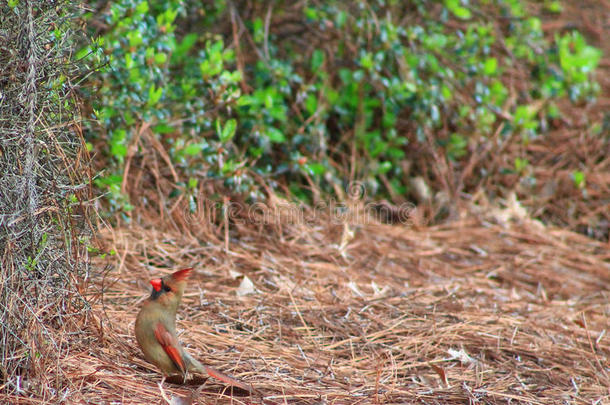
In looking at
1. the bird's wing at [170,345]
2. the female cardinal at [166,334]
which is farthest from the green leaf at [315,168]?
the bird's wing at [170,345]

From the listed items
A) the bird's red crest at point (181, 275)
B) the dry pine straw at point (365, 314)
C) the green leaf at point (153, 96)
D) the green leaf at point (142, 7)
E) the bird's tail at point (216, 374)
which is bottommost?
the dry pine straw at point (365, 314)

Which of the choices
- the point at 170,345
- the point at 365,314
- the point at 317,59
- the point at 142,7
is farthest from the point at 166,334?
the point at 317,59

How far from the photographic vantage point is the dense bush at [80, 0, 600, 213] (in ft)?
13.1

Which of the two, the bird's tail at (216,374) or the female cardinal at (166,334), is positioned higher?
the female cardinal at (166,334)

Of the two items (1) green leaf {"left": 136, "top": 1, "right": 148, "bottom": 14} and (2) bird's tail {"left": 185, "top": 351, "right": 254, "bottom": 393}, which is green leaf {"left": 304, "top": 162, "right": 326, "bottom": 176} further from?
(2) bird's tail {"left": 185, "top": 351, "right": 254, "bottom": 393}

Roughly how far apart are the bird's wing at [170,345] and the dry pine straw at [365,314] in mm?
89

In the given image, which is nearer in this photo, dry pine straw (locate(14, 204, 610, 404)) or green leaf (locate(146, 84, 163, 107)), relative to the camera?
dry pine straw (locate(14, 204, 610, 404))

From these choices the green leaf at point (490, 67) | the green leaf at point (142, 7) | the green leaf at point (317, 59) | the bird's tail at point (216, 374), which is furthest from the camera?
the green leaf at point (490, 67)

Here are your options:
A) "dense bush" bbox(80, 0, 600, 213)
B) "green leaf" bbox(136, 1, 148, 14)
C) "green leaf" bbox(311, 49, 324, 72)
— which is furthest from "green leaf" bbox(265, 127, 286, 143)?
"green leaf" bbox(136, 1, 148, 14)

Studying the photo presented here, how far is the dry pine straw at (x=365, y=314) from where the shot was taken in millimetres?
2539

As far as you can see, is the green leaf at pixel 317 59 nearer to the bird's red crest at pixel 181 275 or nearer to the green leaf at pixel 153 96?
the green leaf at pixel 153 96

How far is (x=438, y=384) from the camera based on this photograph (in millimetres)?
2693

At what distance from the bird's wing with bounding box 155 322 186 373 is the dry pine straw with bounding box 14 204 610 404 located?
89 mm

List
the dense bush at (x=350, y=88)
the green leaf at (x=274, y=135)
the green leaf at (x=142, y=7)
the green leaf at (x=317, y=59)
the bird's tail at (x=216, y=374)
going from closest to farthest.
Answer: the bird's tail at (x=216, y=374) → the green leaf at (x=142, y=7) → the dense bush at (x=350, y=88) → the green leaf at (x=274, y=135) → the green leaf at (x=317, y=59)
